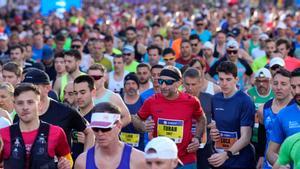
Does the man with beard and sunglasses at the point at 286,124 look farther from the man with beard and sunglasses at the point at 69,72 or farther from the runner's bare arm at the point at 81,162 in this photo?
the man with beard and sunglasses at the point at 69,72

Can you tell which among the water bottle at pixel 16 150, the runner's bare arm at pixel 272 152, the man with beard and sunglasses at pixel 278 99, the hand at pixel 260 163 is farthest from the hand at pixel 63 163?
the hand at pixel 260 163

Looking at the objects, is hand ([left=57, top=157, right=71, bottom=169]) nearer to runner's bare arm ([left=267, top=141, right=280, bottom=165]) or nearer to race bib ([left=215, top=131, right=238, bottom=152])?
runner's bare arm ([left=267, top=141, right=280, bottom=165])

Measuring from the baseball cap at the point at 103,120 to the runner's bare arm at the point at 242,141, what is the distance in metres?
2.75

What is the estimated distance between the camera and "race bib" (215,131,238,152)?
8523mm

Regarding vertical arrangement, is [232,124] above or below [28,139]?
above

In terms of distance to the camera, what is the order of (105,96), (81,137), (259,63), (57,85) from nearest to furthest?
1. (81,137)
2. (105,96)
3. (57,85)
4. (259,63)

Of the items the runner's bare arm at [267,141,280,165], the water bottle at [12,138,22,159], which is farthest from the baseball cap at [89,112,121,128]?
the runner's bare arm at [267,141,280,165]

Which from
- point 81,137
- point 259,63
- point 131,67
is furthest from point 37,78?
point 259,63

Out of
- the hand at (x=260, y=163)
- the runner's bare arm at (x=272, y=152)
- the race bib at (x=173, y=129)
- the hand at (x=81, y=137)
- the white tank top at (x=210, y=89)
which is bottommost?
the hand at (x=260, y=163)

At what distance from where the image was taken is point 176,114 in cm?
824

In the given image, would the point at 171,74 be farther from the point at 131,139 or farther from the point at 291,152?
the point at 291,152

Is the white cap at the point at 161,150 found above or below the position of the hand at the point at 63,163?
above

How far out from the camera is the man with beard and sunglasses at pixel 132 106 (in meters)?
9.91

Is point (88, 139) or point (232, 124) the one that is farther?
point (232, 124)
